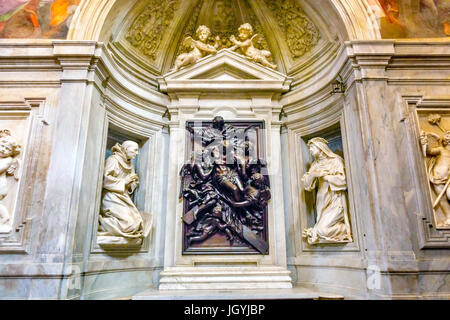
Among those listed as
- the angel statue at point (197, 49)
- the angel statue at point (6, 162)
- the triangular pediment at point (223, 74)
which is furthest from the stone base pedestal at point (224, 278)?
the angel statue at point (197, 49)

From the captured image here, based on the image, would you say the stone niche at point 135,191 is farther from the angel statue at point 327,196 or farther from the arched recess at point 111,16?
the angel statue at point 327,196

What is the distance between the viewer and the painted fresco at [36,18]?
4945 mm

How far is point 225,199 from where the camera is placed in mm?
5336

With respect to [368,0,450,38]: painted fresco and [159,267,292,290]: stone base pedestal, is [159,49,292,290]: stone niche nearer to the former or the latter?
[159,267,292,290]: stone base pedestal

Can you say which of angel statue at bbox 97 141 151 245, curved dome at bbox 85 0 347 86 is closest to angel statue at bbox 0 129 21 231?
angel statue at bbox 97 141 151 245

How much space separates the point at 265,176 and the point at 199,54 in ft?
8.77

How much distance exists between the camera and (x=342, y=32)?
5188mm

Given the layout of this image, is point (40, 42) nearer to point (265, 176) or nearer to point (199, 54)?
point (199, 54)

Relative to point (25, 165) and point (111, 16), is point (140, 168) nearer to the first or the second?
point (25, 165)

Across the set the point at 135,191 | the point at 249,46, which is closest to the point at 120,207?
the point at 135,191

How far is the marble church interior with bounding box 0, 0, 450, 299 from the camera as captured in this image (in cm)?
423

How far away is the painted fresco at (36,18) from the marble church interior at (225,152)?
2 cm
